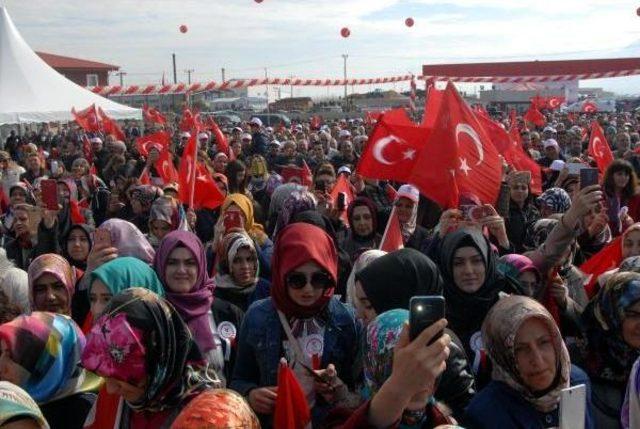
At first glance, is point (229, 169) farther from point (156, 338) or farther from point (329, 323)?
point (156, 338)

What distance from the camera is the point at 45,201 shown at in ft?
19.3

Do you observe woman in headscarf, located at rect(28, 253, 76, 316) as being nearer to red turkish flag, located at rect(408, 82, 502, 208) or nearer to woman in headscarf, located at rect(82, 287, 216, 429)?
woman in headscarf, located at rect(82, 287, 216, 429)

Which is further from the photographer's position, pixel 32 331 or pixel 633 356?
pixel 633 356

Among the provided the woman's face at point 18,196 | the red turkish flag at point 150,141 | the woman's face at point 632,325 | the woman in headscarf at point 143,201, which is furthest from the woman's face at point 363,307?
the red turkish flag at point 150,141

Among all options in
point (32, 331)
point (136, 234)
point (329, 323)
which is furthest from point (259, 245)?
point (32, 331)

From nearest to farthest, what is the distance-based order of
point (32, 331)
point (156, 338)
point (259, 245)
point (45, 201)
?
point (156, 338) → point (32, 331) → point (259, 245) → point (45, 201)

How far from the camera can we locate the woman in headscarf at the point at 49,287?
11.8ft

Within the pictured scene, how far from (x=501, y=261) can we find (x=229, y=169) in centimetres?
453

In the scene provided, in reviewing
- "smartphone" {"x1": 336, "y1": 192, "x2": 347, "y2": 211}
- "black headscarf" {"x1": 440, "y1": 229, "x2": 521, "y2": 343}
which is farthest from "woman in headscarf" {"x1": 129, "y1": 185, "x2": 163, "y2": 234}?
"black headscarf" {"x1": 440, "y1": 229, "x2": 521, "y2": 343}

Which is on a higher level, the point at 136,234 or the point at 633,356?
the point at 136,234

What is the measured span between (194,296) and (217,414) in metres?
1.76

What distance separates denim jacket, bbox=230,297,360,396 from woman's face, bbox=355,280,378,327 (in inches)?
2.4

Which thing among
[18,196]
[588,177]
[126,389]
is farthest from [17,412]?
[18,196]

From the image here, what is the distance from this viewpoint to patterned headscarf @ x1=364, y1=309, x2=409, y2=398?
6.84ft
